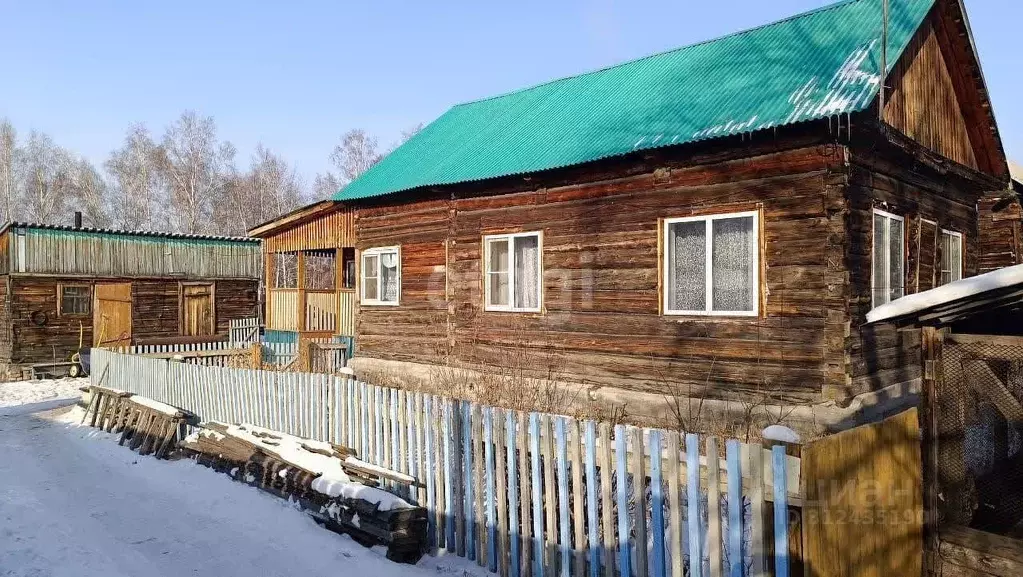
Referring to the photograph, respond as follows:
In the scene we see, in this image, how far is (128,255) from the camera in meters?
24.2

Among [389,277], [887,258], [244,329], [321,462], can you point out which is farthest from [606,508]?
[244,329]

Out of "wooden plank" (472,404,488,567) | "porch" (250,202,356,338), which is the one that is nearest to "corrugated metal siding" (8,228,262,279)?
"porch" (250,202,356,338)

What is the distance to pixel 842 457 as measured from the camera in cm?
427

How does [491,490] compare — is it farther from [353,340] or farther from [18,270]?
[18,270]

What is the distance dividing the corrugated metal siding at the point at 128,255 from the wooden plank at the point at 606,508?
23.5 m

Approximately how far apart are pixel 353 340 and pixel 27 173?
4768 centimetres

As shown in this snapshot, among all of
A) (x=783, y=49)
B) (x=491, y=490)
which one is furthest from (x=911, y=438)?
(x=783, y=49)

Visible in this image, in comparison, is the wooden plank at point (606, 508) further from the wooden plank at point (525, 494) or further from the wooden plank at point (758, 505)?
the wooden plank at point (758, 505)

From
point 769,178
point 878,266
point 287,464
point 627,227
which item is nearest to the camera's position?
point 287,464

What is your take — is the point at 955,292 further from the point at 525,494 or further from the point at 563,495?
the point at 525,494

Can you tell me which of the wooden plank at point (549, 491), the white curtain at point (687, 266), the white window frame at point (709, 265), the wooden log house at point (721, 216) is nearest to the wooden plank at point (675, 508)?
the wooden plank at point (549, 491)

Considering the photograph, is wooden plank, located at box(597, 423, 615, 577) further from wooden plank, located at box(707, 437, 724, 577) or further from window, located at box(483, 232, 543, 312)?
window, located at box(483, 232, 543, 312)

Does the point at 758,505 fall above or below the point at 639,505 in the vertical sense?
above

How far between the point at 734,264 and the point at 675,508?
5749mm
